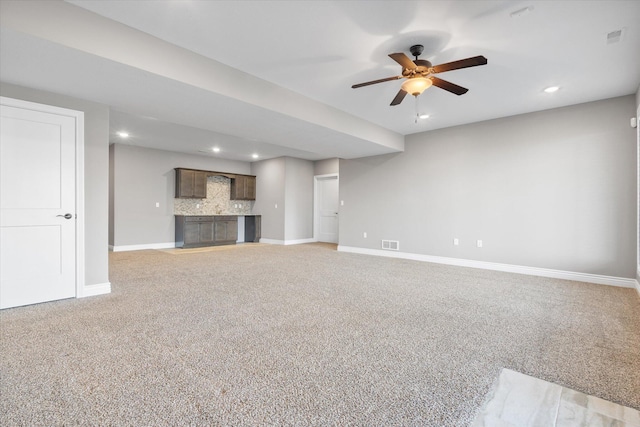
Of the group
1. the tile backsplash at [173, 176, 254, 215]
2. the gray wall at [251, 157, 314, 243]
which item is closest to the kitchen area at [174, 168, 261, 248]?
the tile backsplash at [173, 176, 254, 215]

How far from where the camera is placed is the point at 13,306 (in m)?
3.03

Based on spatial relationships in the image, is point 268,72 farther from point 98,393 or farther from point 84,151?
point 98,393

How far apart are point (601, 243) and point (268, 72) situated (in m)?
4.98

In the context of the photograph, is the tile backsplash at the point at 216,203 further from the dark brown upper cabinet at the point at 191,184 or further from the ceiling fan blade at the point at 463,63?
the ceiling fan blade at the point at 463,63

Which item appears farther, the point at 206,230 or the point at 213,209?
the point at 213,209

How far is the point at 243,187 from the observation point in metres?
9.18

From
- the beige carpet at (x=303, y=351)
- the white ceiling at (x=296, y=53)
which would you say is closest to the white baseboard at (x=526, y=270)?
the beige carpet at (x=303, y=351)

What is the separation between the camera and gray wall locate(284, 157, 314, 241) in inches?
340

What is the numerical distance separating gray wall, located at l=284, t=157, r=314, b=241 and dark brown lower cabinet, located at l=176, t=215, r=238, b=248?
5.08ft

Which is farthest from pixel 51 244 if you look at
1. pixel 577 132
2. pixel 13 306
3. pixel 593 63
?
pixel 577 132

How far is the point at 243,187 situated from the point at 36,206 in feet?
20.0

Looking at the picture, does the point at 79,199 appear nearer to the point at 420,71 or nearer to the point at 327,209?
the point at 420,71

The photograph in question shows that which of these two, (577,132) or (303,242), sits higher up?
(577,132)

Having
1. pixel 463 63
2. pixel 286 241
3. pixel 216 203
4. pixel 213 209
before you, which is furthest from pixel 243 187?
pixel 463 63
